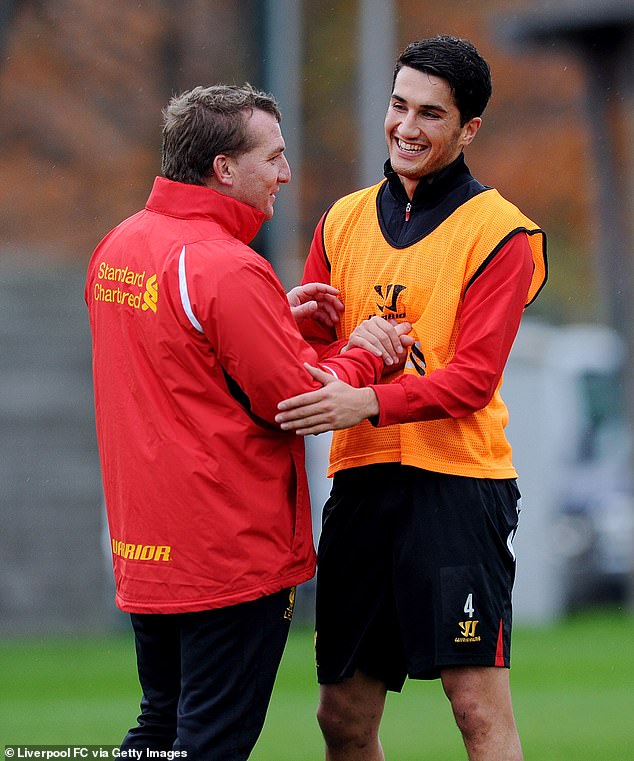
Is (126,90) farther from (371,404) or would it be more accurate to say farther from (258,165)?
(371,404)

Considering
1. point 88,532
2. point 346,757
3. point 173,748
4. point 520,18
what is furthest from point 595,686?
point 520,18

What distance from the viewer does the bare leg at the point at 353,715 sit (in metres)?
4.95

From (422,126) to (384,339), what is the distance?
2.26 ft

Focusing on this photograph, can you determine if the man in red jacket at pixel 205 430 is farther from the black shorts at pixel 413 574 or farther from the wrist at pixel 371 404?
the black shorts at pixel 413 574

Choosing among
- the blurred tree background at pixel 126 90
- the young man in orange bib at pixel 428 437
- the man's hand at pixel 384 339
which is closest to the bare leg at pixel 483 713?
the young man in orange bib at pixel 428 437

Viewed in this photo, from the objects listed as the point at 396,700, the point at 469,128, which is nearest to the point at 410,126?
the point at 469,128

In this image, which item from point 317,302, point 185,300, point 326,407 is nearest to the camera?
point 185,300

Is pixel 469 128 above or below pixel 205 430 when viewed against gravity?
above

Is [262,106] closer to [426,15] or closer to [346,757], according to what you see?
[346,757]

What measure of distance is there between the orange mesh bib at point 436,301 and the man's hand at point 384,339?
0.08 metres

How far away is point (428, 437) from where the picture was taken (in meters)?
4.74

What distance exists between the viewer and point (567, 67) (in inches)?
973

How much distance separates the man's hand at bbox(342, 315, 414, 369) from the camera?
15.1 feet

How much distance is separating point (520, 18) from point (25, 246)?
8218mm
